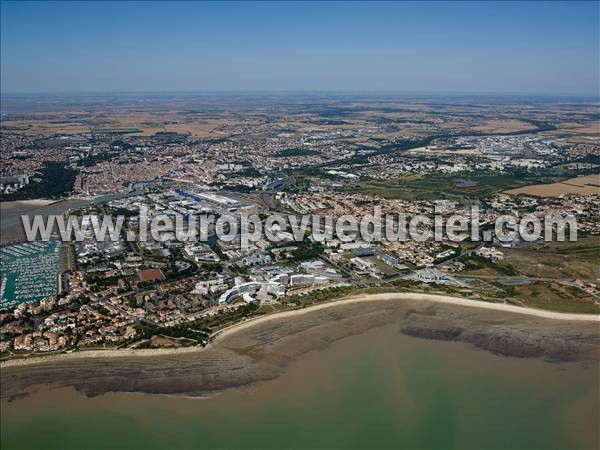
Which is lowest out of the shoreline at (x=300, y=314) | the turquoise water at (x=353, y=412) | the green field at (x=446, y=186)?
the turquoise water at (x=353, y=412)

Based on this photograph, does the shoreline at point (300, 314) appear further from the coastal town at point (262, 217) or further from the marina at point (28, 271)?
the marina at point (28, 271)

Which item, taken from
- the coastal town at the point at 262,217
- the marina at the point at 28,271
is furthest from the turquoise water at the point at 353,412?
the marina at the point at 28,271

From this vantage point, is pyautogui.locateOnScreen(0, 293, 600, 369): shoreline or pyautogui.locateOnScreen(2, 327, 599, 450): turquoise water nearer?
pyautogui.locateOnScreen(2, 327, 599, 450): turquoise water

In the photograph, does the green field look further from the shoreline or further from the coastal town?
the shoreline

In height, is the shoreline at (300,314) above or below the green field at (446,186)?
below

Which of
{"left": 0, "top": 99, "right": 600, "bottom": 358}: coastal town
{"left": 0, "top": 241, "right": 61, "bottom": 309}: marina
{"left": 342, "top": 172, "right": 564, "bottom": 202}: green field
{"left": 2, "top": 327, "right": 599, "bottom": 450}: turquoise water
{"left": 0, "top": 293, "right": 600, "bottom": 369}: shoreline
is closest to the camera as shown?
{"left": 2, "top": 327, "right": 599, "bottom": 450}: turquoise water

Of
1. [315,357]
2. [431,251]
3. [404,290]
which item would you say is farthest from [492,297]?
[315,357]

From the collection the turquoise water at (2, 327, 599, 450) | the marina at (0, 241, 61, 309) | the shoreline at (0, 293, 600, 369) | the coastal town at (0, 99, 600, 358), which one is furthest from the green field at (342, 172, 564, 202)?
the turquoise water at (2, 327, 599, 450)

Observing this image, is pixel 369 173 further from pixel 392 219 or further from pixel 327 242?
pixel 327 242
